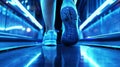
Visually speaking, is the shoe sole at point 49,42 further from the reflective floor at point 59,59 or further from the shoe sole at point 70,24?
the reflective floor at point 59,59

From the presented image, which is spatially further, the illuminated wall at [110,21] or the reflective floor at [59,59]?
the illuminated wall at [110,21]

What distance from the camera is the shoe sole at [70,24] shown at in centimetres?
237

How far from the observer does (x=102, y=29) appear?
3.26 m

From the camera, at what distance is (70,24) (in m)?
2.36

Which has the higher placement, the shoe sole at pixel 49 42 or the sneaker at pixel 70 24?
the sneaker at pixel 70 24

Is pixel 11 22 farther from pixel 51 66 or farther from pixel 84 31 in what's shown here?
pixel 84 31

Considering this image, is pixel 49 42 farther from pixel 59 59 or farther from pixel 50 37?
pixel 59 59

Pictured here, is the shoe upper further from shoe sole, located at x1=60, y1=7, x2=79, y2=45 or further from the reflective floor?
the reflective floor

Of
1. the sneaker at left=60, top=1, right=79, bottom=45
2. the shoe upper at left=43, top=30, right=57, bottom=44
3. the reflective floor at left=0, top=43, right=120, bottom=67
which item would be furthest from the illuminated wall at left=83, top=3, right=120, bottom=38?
the reflective floor at left=0, top=43, right=120, bottom=67

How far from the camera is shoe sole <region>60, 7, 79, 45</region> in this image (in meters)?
2.37

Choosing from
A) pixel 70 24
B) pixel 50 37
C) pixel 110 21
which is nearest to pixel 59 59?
pixel 70 24

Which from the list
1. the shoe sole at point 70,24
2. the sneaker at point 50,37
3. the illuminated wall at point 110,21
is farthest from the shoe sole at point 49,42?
the illuminated wall at point 110,21

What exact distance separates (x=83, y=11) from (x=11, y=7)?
3608 millimetres

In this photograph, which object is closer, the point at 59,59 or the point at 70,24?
the point at 59,59
